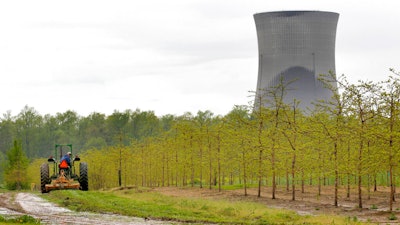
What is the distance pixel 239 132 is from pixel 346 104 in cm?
1420

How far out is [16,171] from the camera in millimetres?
84250

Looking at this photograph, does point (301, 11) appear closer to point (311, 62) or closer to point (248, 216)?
point (311, 62)

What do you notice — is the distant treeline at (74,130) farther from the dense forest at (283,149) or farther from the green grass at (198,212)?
the green grass at (198,212)

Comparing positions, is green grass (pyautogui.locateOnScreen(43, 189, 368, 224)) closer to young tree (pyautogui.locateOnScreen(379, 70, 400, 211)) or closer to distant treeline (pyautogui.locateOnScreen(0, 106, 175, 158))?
young tree (pyautogui.locateOnScreen(379, 70, 400, 211))

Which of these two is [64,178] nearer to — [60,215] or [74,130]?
[60,215]

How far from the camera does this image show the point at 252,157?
151 feet

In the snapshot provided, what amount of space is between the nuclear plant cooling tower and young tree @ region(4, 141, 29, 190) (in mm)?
35379

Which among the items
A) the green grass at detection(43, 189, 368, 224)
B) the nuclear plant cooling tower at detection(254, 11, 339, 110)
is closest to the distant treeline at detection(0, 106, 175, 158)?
the nuclear plant cooling tower at detection(254, 11, 339, 110)

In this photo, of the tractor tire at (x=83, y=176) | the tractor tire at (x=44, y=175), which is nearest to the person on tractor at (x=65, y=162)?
the tractor tire at (x=83, y=176)

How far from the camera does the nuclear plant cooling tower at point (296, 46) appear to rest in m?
104

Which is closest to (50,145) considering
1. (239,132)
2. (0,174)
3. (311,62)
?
(0,174)

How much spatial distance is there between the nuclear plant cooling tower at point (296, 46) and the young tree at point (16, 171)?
35.4 meters

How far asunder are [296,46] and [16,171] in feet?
147

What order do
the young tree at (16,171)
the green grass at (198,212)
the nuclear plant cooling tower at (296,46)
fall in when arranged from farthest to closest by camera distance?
the nuclear plant cooling tower at (296,46) < the young tree at (16,171) < the green grass at (198,212)
